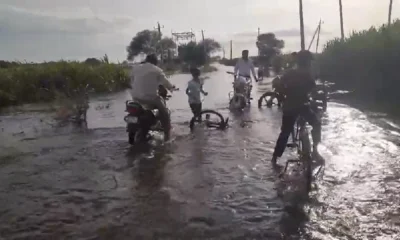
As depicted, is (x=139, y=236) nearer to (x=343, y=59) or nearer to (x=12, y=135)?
(x=12, y=135)

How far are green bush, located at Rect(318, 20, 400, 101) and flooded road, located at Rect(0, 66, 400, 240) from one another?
912 cm

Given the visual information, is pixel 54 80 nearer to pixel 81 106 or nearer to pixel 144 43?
pixel 81 106

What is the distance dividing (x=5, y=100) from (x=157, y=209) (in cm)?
2013

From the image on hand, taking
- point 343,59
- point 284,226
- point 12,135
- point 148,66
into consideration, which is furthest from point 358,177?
point 343,59

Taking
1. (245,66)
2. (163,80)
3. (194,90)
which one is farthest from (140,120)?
(245,66)

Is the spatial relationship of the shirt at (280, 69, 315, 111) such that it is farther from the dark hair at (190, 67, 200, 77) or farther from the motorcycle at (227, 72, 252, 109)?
the motorcycle at (227, 72, 252, 109)

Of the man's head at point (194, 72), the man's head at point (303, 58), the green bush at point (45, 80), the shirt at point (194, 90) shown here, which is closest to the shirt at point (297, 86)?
the man's head at point (303, 58)

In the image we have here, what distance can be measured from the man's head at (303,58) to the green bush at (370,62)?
1256 centimetres

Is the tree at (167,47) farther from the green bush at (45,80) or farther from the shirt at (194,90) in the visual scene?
the shirt at (194,90)

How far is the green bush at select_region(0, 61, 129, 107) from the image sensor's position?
24.8 metres

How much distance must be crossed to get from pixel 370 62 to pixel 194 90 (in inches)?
523

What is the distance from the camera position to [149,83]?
1009 centimetres

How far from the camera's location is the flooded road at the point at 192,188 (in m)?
5.29

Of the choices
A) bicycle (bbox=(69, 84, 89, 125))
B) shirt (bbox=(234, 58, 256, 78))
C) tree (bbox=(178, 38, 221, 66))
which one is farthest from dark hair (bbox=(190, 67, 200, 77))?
tree (bbox=(178, 38, 221, 66))
